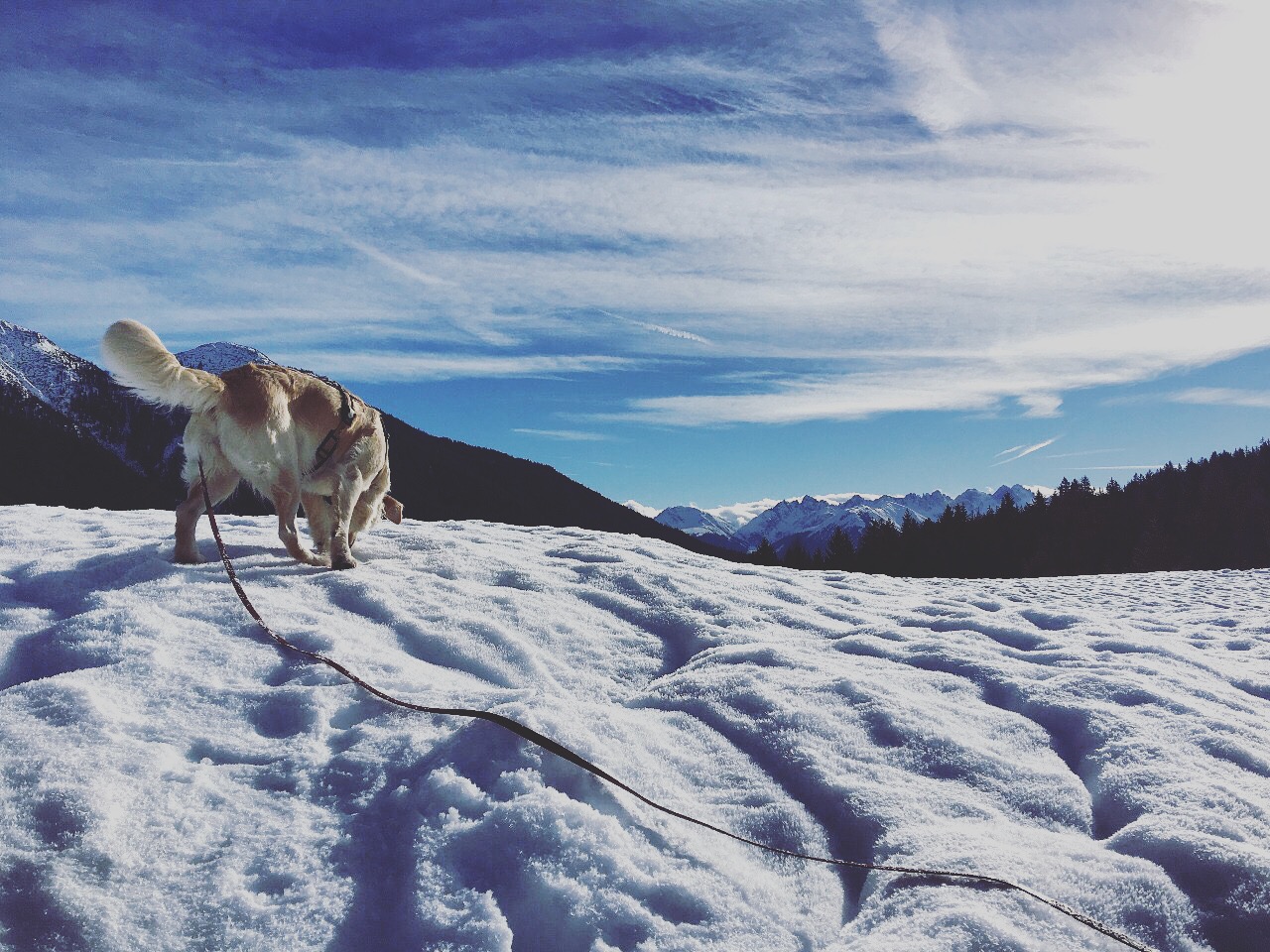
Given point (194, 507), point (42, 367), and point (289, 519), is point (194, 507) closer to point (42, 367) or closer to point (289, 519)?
point (289, 519)

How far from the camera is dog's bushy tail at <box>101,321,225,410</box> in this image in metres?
4.71

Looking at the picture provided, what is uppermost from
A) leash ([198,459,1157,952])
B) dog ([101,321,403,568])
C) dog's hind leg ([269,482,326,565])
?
dog ([101,321,403,568])

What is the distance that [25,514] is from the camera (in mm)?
6840

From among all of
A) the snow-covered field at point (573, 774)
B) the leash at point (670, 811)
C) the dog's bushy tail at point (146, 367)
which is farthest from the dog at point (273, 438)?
the leash at point (670, 811)

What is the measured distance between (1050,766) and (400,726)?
300 centimetres

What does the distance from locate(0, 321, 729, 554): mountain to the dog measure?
9866 cm

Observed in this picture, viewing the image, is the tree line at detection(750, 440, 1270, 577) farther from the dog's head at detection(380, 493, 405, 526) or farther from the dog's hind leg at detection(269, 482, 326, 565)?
the dog's hind leg at detection(269, 482, 326, 565)

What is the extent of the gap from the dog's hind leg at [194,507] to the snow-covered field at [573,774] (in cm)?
17

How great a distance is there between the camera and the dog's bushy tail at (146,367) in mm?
4707

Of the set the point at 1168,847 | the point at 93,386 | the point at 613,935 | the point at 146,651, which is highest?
the point at 93,386

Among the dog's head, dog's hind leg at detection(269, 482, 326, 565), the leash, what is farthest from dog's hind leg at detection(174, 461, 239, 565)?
the leash

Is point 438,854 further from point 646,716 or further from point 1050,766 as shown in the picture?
point 1050,766

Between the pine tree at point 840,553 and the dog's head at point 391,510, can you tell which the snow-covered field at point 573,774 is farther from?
the pine tree at point 840,553

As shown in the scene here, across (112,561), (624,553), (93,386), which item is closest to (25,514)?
(112,561)
